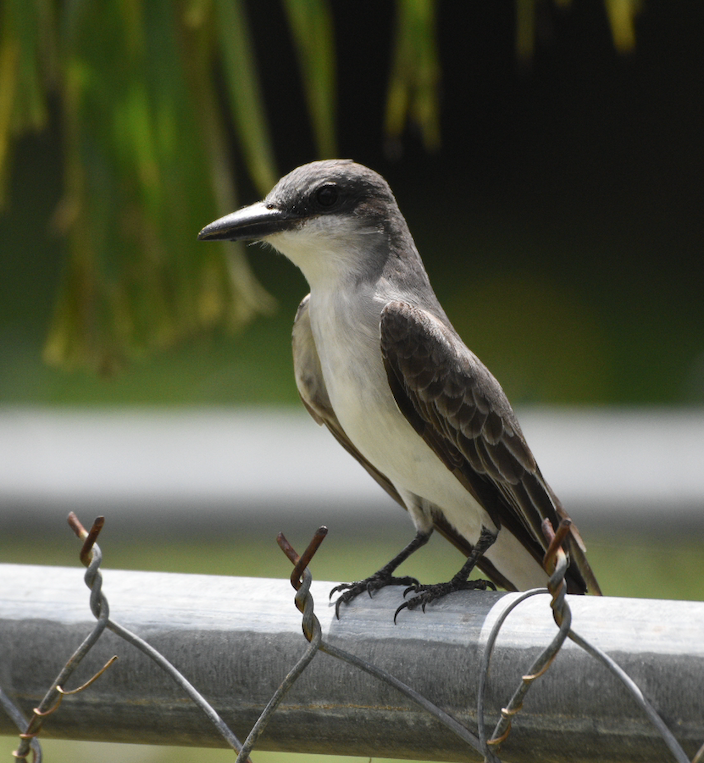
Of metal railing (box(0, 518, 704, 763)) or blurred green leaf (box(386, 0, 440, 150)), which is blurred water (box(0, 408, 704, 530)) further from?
metal railing (box(0, 518, 704, 763))

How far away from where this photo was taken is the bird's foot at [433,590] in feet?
4.56

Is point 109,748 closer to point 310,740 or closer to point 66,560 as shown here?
point 66,560

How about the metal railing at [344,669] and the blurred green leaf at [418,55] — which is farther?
the blurred green leaf at [418,55]

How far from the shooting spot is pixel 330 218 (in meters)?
2.16

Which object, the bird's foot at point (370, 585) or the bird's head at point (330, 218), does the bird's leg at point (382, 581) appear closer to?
the bird's foot at point (370, 585)

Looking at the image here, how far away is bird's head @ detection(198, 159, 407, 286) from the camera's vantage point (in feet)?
6.99

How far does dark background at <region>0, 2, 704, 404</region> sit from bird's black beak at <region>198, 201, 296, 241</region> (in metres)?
6.79

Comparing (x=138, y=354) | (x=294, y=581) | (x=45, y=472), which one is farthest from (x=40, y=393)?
(x=294, y=581)

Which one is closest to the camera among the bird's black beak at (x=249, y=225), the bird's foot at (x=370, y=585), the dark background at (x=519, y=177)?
the bird's foot at (x=370, y=585)

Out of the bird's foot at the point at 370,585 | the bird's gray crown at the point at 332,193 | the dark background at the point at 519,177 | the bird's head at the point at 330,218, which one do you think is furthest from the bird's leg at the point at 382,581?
the dark background at the point at 519,177

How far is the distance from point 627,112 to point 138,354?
8.84 metres

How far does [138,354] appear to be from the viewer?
126 inches

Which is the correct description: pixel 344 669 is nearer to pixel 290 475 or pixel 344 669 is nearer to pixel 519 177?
pixel 290 475

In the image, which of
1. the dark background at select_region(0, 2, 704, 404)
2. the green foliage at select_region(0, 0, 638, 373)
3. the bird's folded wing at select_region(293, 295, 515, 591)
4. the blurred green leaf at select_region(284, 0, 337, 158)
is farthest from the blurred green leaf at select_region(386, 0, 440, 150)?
the dark background at select_region(0, 2, 704, 404)
